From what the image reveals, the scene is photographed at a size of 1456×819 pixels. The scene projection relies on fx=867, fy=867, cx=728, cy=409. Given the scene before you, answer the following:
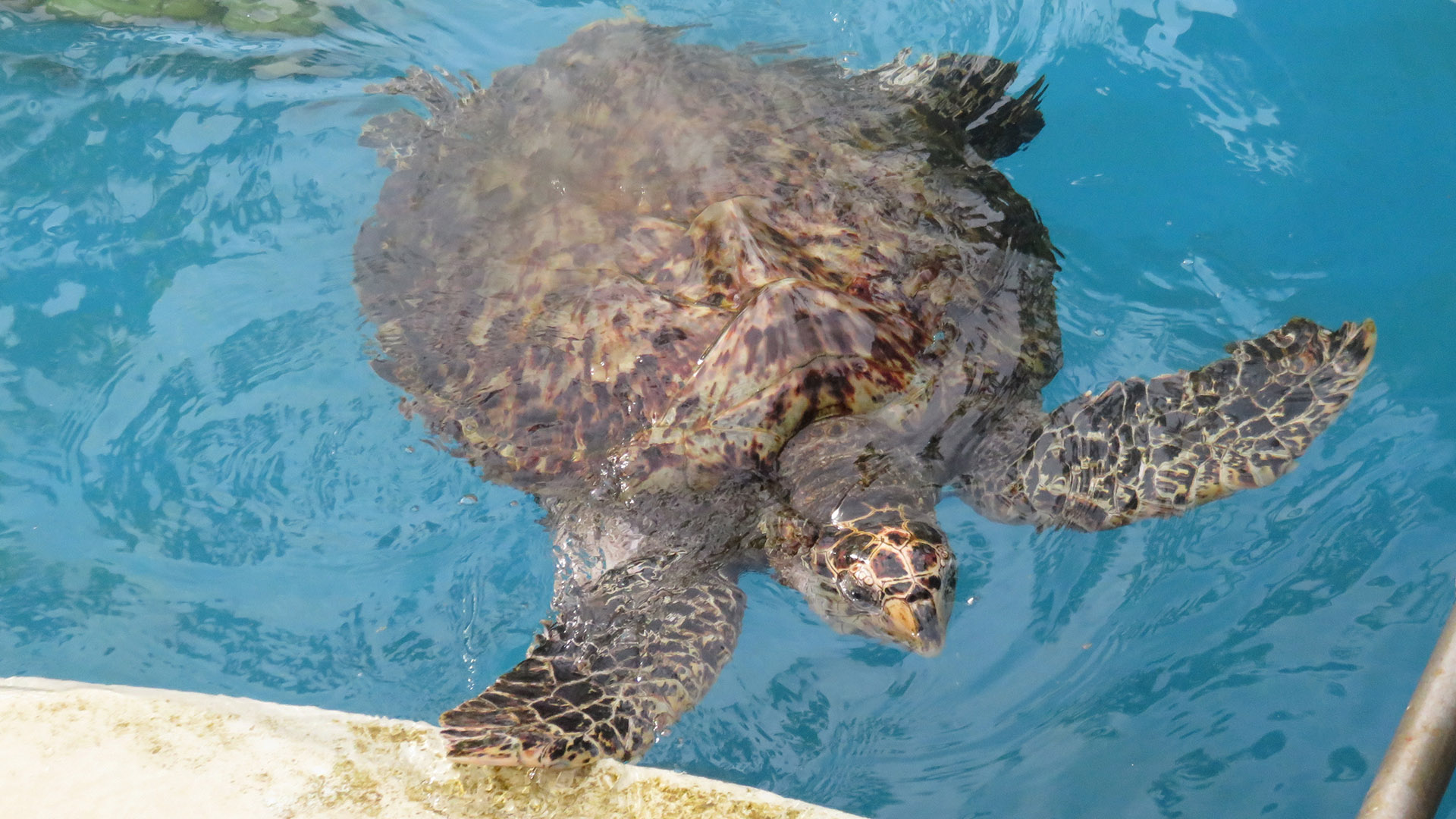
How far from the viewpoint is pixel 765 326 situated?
3295 millimetres

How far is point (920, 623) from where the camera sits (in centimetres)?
298

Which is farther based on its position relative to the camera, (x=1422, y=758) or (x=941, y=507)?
(x=941, y=507)

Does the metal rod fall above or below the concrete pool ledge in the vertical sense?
above

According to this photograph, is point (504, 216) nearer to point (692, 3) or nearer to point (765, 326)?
point (765, 326)

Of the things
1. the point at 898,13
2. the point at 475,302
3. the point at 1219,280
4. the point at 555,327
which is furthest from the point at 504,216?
the point at 1219,280

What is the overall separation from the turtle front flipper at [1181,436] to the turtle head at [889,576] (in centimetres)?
68

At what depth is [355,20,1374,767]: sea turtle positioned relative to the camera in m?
3.36

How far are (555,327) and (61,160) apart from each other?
389 centimetres

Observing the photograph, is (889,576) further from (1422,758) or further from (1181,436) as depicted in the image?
(1181,436)

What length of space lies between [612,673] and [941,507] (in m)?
1.87

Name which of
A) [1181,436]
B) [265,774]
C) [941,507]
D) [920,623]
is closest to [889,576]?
[920,623]

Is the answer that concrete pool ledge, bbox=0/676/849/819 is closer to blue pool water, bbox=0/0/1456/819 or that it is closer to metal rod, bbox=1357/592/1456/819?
blue pool water, bbox=0/0/1456/819

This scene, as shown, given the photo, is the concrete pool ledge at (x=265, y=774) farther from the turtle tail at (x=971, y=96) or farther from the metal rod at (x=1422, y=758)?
the turtle tail at (x=971, y=96)

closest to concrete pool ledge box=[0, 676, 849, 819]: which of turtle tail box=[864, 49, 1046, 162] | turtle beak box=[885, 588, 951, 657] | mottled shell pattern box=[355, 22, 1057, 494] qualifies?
turtle beak box=[885, 588, 951, 657]
